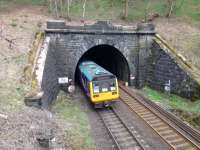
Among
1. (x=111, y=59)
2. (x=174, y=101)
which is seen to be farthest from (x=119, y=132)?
(x=111, y=59)

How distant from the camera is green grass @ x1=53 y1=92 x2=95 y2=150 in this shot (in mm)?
15466

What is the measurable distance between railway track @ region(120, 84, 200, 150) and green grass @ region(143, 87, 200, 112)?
1.23 metres

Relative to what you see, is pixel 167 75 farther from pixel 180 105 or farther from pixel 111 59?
pixel 111 59

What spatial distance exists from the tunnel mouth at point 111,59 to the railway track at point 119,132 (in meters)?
→ 9.28

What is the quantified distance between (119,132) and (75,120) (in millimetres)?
3193

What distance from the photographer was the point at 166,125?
1825 cm

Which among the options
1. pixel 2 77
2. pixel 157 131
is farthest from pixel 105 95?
pixel 2 77

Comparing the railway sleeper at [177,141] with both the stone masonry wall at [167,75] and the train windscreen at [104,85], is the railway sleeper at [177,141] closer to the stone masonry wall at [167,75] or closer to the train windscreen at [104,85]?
the train windscreen at [104,85]

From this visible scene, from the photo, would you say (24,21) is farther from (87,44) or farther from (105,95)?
(105,95)

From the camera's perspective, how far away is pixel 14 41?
24.1m

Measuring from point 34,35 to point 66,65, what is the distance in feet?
13.1

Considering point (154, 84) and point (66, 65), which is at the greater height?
point (66, 65)

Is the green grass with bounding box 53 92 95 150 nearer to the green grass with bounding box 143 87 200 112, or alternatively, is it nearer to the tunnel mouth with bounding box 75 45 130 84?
the green grass with bounding box 143 87 200 112

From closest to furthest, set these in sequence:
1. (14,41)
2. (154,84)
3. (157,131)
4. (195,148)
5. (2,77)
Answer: (195,148), (157,131), (2,77), (14,41), (154,84)
